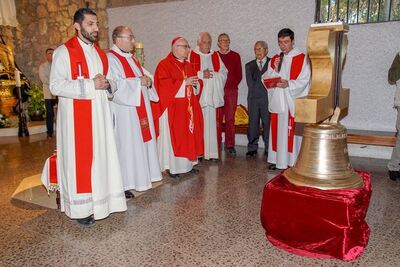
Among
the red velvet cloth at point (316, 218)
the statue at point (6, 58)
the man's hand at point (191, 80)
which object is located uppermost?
the statue at point (6, 58)

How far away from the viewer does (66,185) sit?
3.23 metres

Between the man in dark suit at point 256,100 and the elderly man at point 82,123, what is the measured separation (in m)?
3.23

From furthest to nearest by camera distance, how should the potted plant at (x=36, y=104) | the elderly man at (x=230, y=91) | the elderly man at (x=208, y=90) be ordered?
the potted plant at (x=36, y=104) < the elderly man at (x=230, y=91) < the elderly man at (x=208, y=90)

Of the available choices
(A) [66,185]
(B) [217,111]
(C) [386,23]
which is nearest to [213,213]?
(A) [66,185]

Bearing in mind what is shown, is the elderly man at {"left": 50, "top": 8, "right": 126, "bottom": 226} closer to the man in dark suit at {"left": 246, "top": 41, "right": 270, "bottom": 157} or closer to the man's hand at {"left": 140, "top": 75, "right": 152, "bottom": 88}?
the man's hand at {"left": 140, "top": 75, "right": 152, "bottom": 88}

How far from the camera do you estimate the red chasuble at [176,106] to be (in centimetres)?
472

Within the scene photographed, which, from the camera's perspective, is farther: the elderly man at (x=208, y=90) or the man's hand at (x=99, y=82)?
the elderly man at (x=208, y=90)

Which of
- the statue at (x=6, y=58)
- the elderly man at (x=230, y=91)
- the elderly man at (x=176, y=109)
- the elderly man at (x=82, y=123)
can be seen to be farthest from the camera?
the statue at (x=6, y=58)

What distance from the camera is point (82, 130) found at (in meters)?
3.16

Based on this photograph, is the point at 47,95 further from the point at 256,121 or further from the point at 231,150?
the point at 256,121

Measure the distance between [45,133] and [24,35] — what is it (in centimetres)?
375

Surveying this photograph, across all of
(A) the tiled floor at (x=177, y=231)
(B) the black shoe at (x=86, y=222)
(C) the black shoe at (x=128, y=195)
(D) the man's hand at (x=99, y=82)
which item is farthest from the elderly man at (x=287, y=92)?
(B) the black shoe at (x=86, y=222)

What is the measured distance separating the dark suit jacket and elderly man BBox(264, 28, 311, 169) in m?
0.77

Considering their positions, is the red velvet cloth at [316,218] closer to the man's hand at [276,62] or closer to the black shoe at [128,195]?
the black shoe at [128,195]
